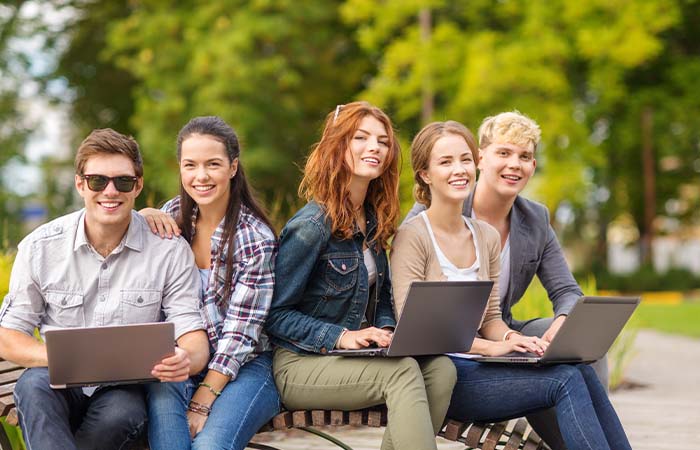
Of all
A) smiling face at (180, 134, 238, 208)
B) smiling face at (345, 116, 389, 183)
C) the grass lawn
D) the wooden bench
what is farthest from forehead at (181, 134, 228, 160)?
the grass lawn

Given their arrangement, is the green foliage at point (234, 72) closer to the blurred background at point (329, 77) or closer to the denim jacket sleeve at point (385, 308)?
the blurred background at point (329, 77)

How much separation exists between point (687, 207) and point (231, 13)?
14992 millimetres

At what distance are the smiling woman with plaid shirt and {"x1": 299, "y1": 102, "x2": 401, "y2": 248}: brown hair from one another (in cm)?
24

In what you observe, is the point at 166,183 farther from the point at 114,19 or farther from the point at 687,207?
the point at 687,207

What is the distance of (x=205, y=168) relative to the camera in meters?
3.79

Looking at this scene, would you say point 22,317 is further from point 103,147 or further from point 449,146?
point 449,146

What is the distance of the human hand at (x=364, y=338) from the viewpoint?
11.9ft

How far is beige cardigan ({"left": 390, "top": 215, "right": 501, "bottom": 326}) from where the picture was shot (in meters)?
3.86

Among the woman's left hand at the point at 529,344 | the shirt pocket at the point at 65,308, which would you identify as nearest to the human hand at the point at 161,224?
the shirt pocket at the point at 65,308

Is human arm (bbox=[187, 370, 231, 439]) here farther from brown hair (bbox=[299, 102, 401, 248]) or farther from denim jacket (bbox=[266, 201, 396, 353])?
brown hair (bbox=[299, 102, 401, 248])

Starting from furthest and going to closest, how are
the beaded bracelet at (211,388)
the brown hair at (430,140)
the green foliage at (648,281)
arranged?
1. the green foliage at (648,281)
2. the brown hair at (430,140)
3. the beaded bracelet at (211,388)

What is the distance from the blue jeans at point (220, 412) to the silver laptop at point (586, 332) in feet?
2.67

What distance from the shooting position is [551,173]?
69.9 feet

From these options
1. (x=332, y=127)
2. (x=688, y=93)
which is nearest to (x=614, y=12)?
(x=688, y=93)
